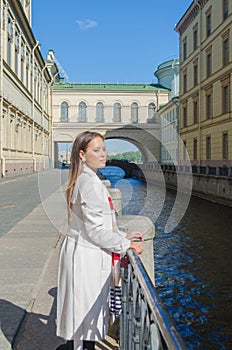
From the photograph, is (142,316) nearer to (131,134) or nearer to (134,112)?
(131,134)

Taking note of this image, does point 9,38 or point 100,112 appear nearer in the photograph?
point 9,38

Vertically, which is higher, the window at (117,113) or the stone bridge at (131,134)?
Result: the window at (117,113)

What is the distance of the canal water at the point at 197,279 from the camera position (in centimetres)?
579

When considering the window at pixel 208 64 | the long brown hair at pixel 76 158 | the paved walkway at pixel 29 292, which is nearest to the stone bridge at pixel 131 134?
the window at pixel 208 64

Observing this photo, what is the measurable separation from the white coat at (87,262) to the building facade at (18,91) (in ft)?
76.5

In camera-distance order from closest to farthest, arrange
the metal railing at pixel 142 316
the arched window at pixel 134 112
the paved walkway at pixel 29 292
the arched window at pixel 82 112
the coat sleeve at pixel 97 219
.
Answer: the metal railing at pixel 142 316
the coat sleeve at pixel 97 219
the paved walkway at pixel 29 292
the arched window at pixel 82 112
the arched window at pixel 134 112

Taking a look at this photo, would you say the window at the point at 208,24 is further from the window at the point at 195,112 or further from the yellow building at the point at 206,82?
the window at the point at 195,112

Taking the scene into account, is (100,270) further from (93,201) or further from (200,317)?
(200,317)

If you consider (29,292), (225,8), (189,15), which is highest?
(189,15)

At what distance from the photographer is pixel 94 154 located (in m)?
2.64

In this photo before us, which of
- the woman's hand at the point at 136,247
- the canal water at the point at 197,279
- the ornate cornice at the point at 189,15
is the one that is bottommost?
the canal water at the point at 197,279

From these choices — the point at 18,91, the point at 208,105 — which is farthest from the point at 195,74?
the point at 18,91

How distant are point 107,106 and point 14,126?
30894mm

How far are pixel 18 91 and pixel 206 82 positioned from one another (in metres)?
15.4
